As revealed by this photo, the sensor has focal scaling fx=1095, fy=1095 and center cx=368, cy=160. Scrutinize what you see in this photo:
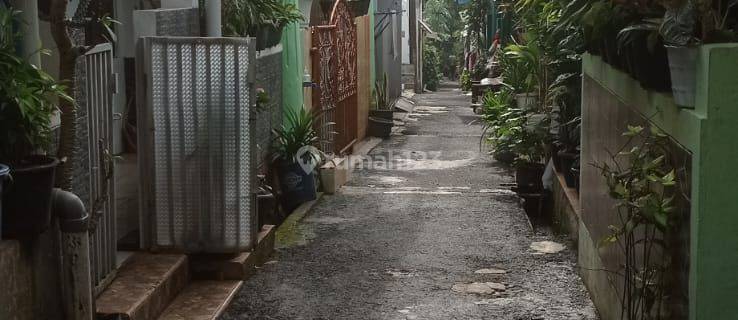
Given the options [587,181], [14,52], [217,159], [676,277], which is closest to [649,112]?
[676,277]

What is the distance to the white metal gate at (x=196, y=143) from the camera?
749cm

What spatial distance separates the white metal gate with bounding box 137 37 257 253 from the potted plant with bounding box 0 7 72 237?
2.42 metres

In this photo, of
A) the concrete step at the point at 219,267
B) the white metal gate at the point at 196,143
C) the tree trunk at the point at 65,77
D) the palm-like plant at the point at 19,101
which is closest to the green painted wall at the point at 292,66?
the white metal gate at the point at 196,143

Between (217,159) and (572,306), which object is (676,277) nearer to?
(572,306)

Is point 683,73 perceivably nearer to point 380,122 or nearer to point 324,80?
point 324,80

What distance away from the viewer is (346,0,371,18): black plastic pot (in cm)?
1692

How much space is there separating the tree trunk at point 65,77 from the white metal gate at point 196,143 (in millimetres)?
1988

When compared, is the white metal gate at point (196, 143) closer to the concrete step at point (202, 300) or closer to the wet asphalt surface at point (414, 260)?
the concrete step at point (202, 300)

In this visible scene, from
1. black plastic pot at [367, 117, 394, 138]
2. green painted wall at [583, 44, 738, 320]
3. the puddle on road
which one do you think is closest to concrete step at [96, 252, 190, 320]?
green painted wall at [583, 44, 738, 320]

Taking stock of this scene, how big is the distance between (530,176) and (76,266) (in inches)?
273

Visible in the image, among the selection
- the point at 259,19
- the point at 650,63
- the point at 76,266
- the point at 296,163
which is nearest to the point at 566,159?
the point at 296,163

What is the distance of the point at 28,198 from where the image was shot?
4879mm

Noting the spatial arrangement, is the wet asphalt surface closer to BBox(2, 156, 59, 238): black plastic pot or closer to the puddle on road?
the puddle on road

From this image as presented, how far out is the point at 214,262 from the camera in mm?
7762
